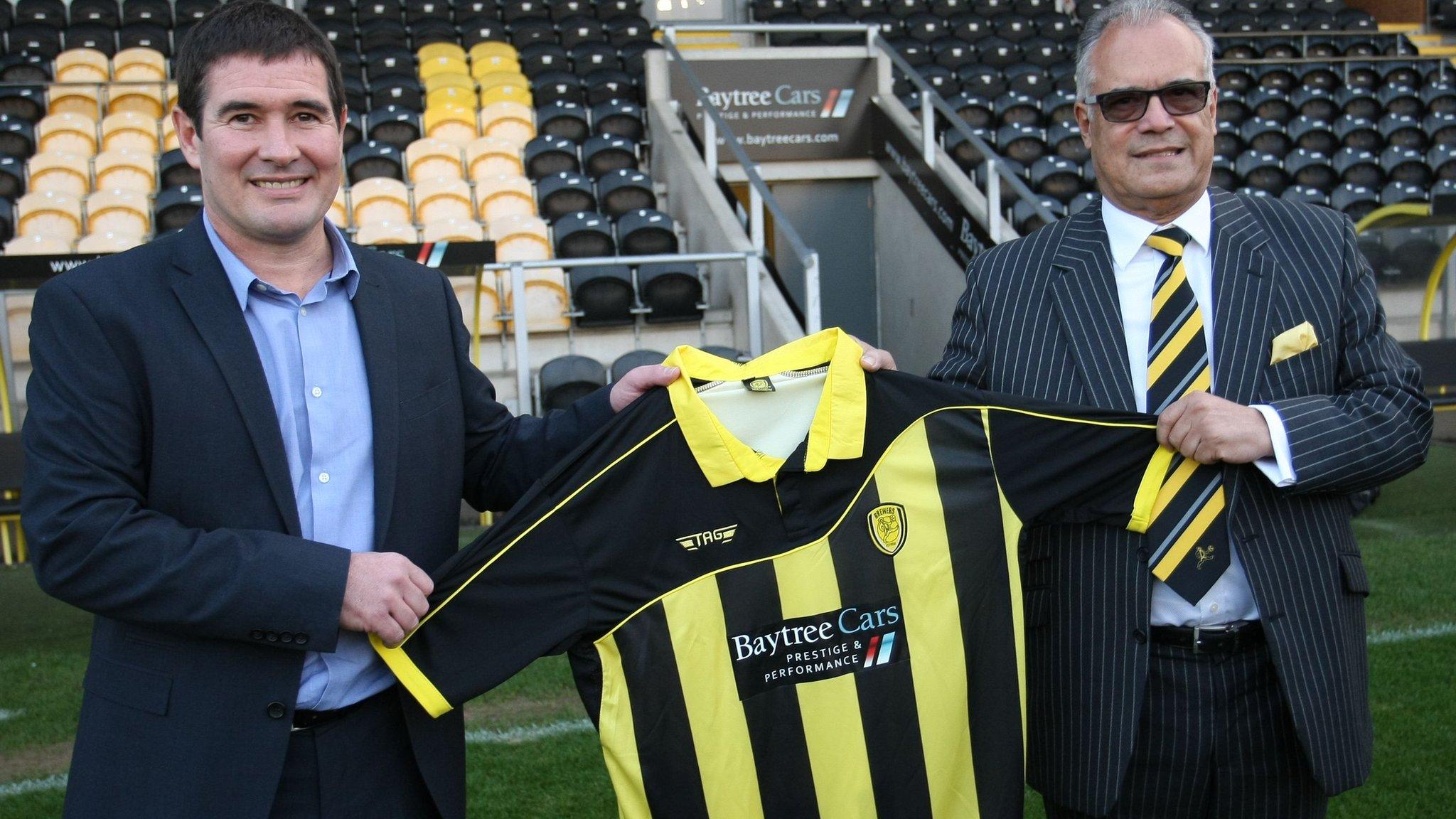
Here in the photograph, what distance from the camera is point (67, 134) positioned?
378 inches

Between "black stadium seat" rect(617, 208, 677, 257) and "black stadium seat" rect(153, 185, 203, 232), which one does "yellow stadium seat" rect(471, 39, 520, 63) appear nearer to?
"black stadium seat" rect(153, 185, 203, 232)

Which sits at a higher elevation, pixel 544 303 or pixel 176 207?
pixel 176 207

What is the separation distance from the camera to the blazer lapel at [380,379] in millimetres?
1746

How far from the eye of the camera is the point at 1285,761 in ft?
6.15

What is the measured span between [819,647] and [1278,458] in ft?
2.56

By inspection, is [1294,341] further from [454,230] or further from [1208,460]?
[454,230]

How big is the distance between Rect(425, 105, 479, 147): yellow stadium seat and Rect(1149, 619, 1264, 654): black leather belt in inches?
357

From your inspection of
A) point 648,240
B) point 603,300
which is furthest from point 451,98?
point 603,300

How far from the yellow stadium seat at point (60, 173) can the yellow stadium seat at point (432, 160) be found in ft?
7.92

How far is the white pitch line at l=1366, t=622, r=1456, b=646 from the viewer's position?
441 centimetres

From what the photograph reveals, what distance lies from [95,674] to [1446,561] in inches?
218

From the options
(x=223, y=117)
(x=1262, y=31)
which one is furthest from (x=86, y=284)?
(x=1262, y=31)

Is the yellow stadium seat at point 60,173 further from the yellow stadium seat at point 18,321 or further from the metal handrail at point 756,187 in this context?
the metal handrail at point 756,187

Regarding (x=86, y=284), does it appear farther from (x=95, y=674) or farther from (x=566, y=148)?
(x=566, y=148)
